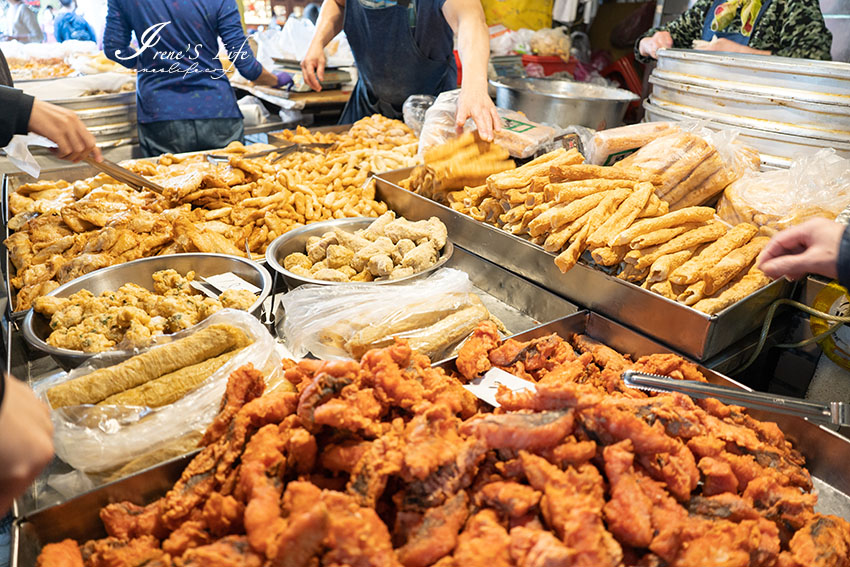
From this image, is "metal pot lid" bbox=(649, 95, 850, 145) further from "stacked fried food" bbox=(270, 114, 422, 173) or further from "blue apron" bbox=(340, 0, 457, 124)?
"blue apron" bbox=(340, 0, 457, 124)

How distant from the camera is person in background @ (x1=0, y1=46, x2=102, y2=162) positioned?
1.96 m

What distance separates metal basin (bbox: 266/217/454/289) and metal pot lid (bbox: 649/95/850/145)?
1755mm

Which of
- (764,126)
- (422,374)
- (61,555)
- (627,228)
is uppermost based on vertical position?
(764,126)

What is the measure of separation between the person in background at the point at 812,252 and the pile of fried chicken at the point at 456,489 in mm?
432

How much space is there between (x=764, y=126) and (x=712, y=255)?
53.8 inches

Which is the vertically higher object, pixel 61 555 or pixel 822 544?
pixel 822 544

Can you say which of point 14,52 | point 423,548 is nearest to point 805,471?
point 423,548

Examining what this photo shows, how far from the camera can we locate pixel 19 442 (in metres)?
0.72

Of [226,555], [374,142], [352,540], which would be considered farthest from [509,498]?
[374,142]

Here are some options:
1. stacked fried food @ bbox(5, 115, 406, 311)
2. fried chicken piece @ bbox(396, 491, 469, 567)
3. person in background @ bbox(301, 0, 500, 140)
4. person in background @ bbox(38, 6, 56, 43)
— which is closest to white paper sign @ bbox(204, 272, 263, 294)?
stacked fried food @ bbox(5, 115, 406, 311)

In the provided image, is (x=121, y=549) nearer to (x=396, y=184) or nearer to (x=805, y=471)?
(x=805, y=471)

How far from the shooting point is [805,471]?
1.28 meters

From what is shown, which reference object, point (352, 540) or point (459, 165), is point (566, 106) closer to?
point (459, 165)

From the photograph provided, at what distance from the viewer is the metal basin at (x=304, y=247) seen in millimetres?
1852
